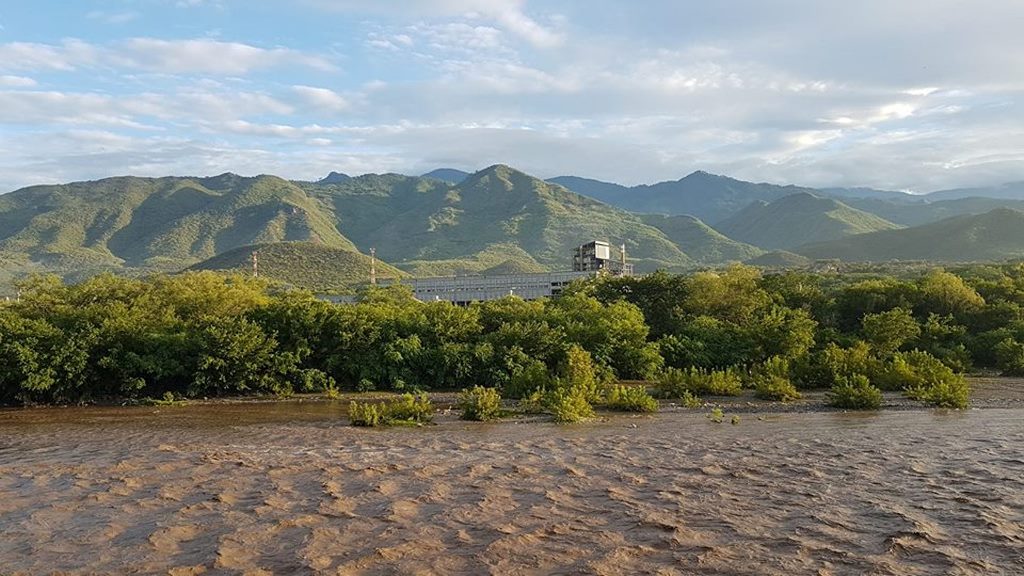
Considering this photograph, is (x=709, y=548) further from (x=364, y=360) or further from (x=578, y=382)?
(x=364, y=360)

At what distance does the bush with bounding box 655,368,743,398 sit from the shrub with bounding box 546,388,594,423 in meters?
5.82

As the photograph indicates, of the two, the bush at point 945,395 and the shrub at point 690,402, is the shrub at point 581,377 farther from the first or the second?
the bush at point 945,395

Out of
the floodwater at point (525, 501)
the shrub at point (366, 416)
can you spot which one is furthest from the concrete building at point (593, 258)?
the floodwater at point (525, 501)

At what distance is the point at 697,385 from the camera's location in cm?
3047

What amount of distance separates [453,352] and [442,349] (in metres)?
0.60

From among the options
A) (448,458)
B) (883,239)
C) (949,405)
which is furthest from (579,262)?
(448,458)

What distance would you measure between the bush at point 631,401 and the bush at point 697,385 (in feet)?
13.1

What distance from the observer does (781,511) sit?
40.2ft

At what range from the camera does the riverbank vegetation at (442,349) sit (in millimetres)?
30000

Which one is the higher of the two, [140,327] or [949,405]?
[140,327]

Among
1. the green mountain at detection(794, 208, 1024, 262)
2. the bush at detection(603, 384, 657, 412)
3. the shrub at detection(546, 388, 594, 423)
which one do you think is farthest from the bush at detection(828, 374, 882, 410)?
the green mountain at detection(794, 208, 1024, 262)

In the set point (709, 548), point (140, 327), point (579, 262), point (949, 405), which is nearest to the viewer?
point (709, 548)

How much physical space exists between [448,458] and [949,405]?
64.4ft

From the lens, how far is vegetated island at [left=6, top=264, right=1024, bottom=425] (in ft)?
95.0
